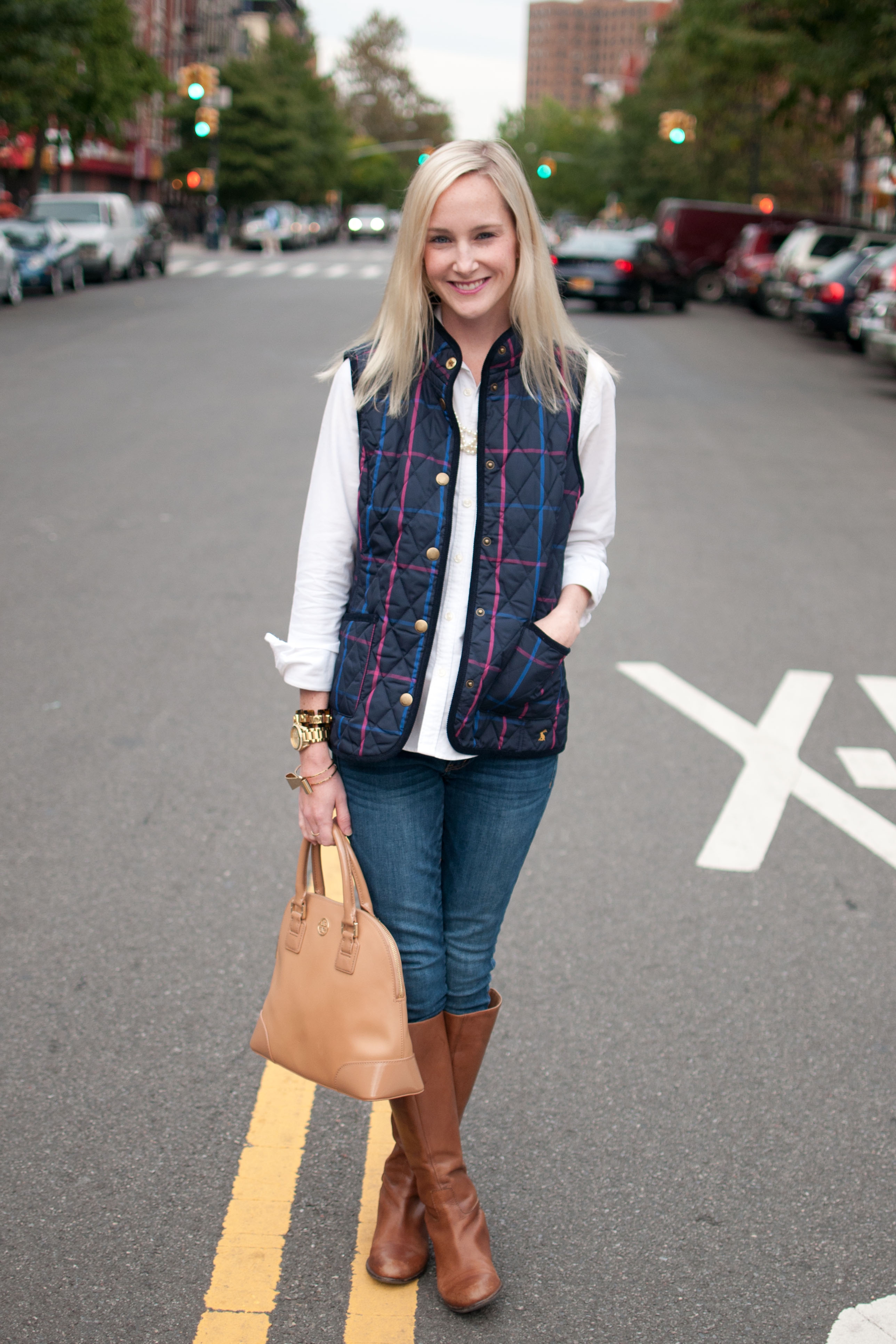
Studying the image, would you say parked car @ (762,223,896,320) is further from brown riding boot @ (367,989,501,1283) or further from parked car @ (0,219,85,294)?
brown riding boot @ (367,989,501,1283)

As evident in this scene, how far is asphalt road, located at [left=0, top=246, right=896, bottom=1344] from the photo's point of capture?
8.43 ft

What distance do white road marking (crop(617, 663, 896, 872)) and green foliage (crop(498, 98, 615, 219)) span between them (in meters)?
70.1

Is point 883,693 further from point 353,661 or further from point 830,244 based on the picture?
point 830,244

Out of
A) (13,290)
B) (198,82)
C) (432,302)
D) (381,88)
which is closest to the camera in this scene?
(432,302)

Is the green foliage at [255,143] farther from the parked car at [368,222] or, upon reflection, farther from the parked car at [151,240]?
the parked car at [151,240]

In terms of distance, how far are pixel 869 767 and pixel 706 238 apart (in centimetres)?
3191

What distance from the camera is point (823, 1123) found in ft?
10.0

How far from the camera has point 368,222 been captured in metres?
70.6

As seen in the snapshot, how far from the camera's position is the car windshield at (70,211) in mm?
29672

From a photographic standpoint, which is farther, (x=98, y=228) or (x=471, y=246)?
(x=98, y=228)

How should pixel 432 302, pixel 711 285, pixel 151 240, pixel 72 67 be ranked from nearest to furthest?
1. pixel 432 302
2. pixel 72 67
3. pixel 151 240
4. pixel 711 285

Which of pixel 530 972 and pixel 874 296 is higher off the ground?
pixel 874 296

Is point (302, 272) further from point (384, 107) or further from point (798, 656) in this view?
point (384, 107)

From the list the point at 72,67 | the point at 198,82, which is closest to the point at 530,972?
the point at 72,67
